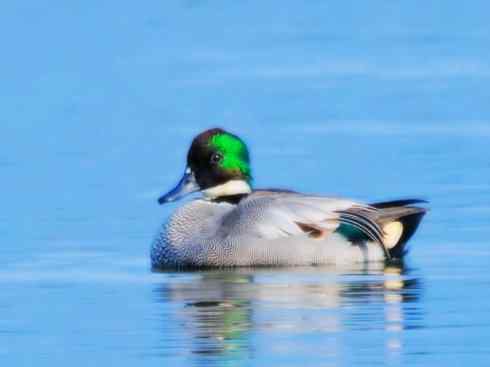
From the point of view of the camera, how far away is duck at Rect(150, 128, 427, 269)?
45.4 feet

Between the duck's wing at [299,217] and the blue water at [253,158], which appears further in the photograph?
the duck's wing at [299,217]

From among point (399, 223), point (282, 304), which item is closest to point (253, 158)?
point (399, 223)

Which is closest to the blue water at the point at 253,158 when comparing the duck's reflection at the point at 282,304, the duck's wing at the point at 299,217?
the duck's reflection at the point at 282,304

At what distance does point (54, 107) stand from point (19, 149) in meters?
2.57

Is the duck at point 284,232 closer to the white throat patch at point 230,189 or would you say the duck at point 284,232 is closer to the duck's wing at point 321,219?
the duck's wing at point 321,219

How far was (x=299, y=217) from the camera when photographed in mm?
13992

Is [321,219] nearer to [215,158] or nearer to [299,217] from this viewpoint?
[299,217]

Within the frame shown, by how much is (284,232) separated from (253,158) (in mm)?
4194

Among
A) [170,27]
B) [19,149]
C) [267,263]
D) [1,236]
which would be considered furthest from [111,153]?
[170,27]

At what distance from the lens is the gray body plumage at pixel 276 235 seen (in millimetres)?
13820

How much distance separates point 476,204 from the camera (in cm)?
1550

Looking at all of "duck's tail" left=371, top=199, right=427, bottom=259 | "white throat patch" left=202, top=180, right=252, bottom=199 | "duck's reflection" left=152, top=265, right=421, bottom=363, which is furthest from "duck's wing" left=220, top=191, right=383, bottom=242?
"white throat patch" left=202, top=180, right=252, bottom=199

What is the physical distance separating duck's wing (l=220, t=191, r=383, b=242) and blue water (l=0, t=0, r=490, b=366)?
14.8 inches

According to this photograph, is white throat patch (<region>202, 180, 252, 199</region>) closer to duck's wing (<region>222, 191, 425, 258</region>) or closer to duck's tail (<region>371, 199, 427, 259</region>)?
duck's wing (<region>222, 191, 425, 258</region>)
